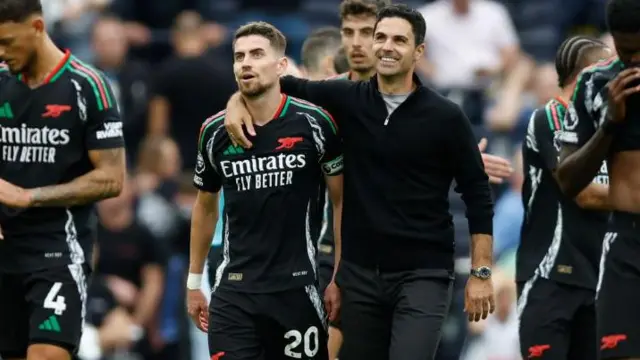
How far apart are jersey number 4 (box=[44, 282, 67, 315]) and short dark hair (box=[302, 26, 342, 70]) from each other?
324 cm

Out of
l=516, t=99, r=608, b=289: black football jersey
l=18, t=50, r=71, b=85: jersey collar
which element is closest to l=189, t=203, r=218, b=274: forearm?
l=18, t=50, r=71, b=85: jersey collar

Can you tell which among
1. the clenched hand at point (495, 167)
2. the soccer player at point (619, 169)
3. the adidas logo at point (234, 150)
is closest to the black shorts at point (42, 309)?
the adidas logo at point (234, 150)

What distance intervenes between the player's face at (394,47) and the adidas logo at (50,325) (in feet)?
8.24

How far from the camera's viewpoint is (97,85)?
10.8 metres

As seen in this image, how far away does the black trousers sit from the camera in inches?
400

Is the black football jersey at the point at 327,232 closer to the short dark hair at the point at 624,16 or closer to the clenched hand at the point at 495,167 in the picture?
the clenched hand at the point at 495,167

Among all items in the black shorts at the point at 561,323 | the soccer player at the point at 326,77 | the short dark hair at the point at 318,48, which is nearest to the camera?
the black shorts at the point at 561,323

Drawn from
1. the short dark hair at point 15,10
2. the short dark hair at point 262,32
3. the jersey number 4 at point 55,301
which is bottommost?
the jersey number 4 at point 55,301

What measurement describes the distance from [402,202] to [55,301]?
225cm

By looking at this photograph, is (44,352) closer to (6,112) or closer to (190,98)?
(6,112)

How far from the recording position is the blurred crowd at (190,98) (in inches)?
629

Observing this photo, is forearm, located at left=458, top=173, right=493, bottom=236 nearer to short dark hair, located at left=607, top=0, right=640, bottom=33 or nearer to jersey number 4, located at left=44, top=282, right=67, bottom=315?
short dark hair, located at left=607, top=0, right=640, bottom=33

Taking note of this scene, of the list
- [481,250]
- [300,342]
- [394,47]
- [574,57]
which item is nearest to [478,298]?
[481,250]

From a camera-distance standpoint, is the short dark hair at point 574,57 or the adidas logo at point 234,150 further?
the short dark hair at point 574,57
